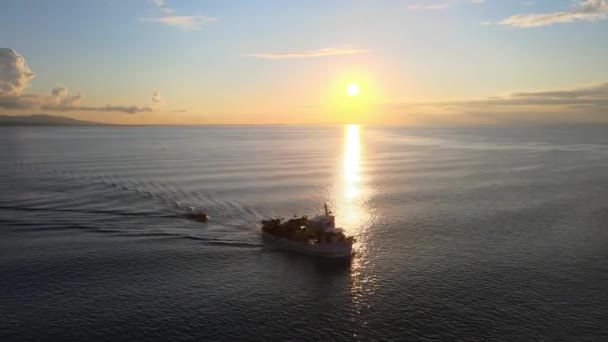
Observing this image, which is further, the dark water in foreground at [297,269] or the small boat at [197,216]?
the small boat at [197,216]

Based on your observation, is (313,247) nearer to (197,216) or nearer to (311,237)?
(311,237)

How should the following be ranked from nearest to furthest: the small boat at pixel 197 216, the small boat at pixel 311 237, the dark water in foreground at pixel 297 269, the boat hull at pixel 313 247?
the dark water in foreground at pixel 297 269 < the boat hull at pixel 313 247 < the small boat at pixel 311 237 < the small boat at pixel 197 216

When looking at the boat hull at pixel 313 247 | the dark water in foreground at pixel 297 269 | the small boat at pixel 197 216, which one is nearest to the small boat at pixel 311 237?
the boat hull at pixel 313 247

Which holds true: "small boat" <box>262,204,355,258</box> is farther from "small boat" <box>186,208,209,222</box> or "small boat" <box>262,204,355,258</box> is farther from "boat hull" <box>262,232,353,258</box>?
"small boat" <box>186,208,209,222</box>

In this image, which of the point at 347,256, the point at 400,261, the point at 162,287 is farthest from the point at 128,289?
the point at 400,261

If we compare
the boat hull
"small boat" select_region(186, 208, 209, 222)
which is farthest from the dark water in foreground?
the boat hull

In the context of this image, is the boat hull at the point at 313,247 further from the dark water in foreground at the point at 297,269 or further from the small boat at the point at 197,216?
the small boat at the point at 197,216

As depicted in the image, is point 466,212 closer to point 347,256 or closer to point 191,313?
point 347,256

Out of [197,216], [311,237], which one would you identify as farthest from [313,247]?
[197,216]
